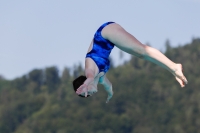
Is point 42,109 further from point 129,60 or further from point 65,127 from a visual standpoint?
point 129,60

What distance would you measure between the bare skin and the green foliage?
109 meters

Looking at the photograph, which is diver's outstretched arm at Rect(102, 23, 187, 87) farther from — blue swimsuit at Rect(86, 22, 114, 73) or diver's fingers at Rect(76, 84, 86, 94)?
diver's fingers at Rect(76, 84, 86, 94)

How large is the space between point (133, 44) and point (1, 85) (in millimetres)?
158029

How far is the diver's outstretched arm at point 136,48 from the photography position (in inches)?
548

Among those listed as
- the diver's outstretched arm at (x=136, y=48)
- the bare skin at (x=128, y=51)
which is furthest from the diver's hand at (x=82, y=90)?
the diver's outstretched arm at (x=136, y=48)

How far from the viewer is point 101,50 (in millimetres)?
14555

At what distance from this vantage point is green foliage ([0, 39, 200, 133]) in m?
131

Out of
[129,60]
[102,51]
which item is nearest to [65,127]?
[129,60]

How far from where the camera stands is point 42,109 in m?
142

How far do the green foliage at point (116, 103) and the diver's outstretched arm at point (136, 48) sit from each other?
108804 millimetres

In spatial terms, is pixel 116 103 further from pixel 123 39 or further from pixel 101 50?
pixel 123 39

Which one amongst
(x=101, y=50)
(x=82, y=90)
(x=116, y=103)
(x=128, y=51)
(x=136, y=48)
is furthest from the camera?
(x=116, y=103)

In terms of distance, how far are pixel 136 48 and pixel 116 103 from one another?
128491 mm

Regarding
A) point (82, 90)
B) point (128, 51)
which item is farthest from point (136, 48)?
point (82, 90)
